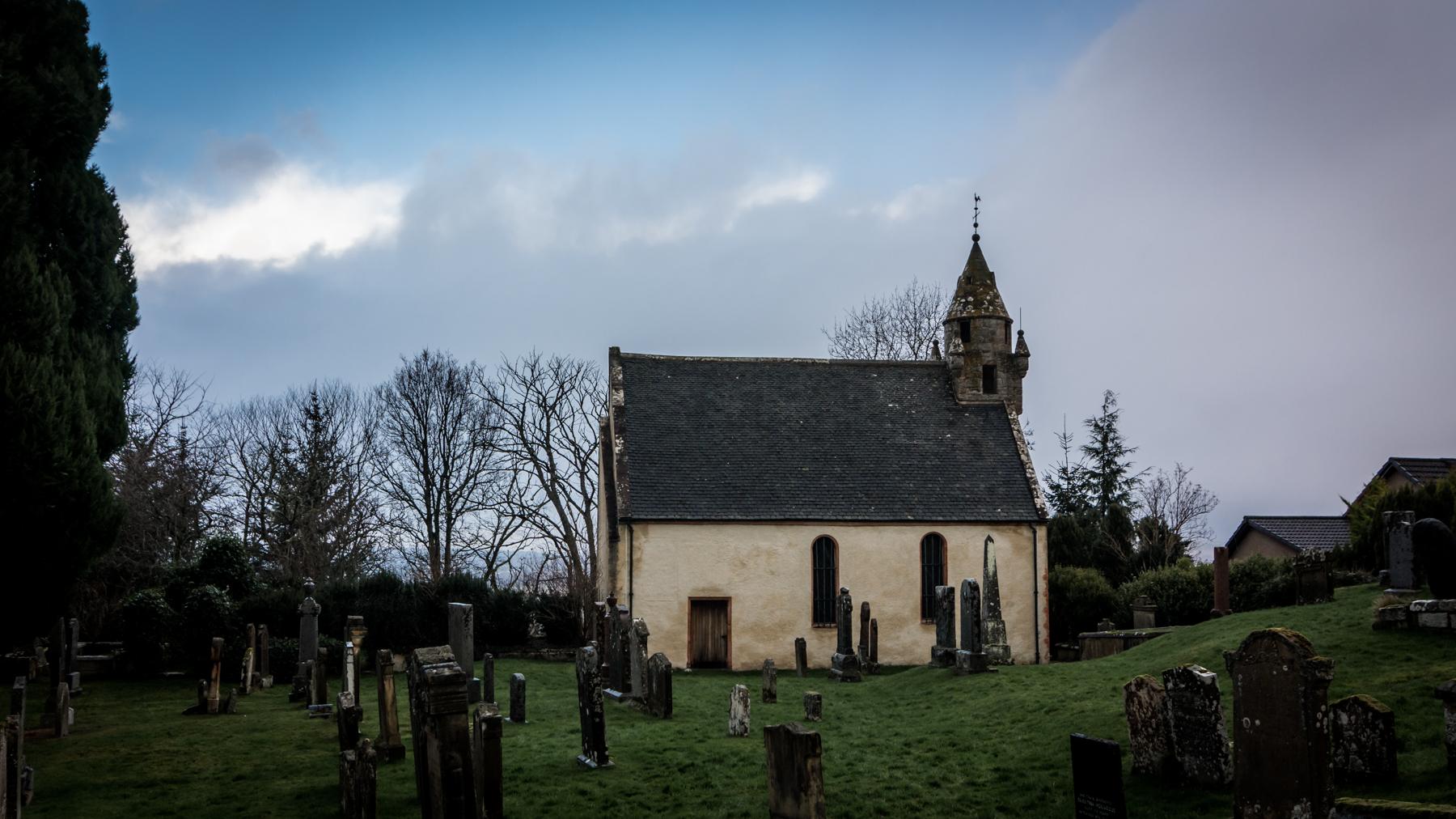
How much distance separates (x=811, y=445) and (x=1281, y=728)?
24263 mm

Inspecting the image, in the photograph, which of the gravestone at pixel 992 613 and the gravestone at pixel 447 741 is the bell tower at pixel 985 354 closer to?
the gravestone at pixel 992 613

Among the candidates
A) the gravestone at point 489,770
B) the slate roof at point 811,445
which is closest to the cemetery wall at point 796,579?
the slate roof at point 811,445

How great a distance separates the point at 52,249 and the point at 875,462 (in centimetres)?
2214

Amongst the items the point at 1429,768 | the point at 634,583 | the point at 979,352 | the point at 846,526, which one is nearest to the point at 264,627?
the point at 634,583

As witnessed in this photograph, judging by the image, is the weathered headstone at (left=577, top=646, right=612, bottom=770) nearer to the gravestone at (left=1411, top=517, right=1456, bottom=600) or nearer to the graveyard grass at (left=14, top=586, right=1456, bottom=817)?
the graveyard grass at (left=14, top=586, right=1456, bottom=817)

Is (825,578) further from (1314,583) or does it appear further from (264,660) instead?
(264,660)

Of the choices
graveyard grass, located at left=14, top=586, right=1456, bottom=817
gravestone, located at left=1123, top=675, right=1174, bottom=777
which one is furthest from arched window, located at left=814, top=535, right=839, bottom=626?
gravestone, located at left=1123, top=675, right=1174, bottom=777

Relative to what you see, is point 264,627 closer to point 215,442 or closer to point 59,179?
point 59,179

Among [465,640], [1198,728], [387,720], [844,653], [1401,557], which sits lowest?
[844,653]

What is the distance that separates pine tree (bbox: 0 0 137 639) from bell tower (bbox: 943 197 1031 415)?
80.9 feet

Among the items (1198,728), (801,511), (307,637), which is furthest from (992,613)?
(307,637)

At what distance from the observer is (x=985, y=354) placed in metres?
35.6

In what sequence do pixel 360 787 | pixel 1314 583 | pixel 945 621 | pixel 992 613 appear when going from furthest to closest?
pixel 945 621 < pixel 992 613 < pixel 1314 583 < pixel 360 787

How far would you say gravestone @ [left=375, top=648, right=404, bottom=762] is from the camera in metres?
14.3
